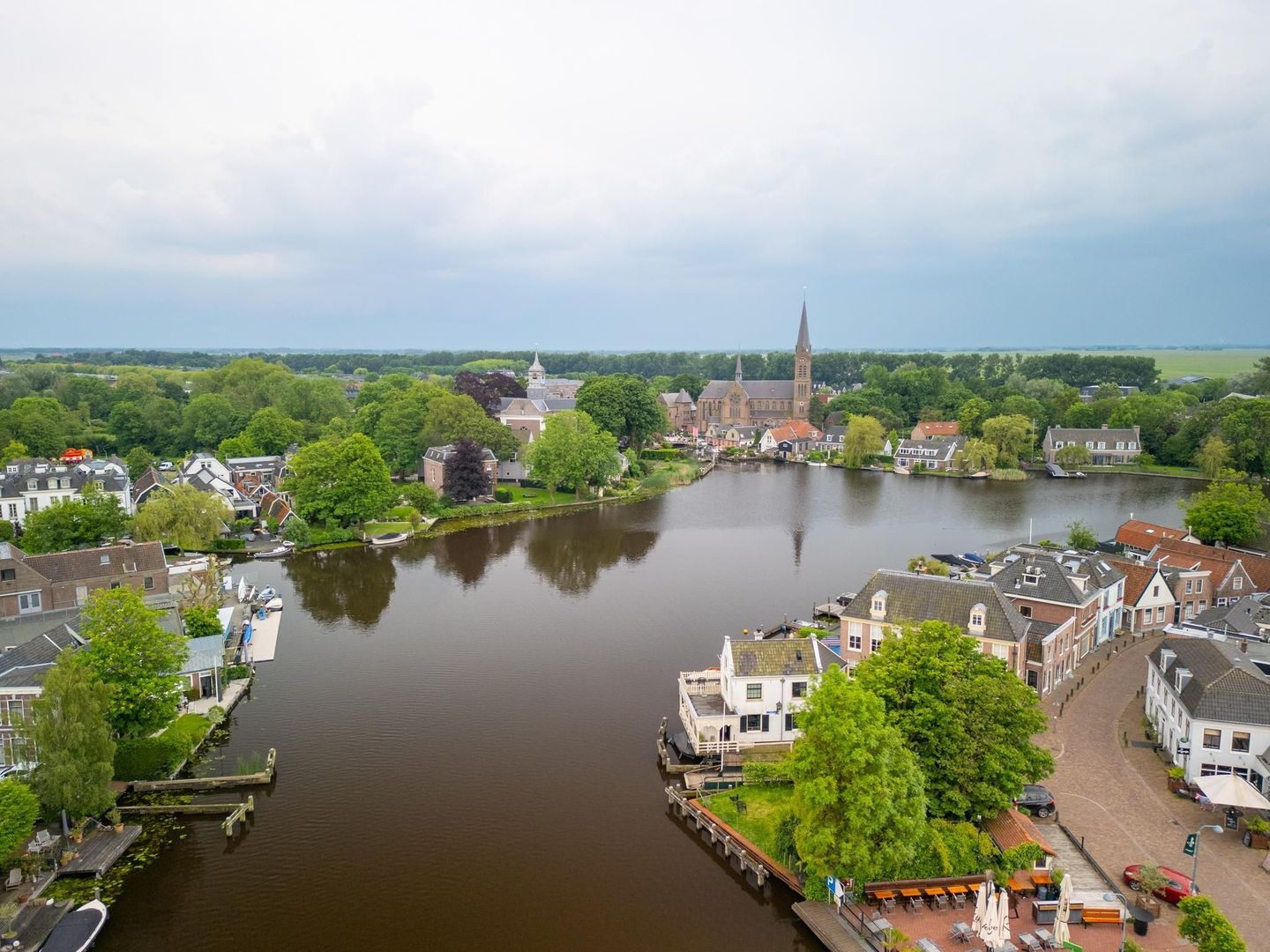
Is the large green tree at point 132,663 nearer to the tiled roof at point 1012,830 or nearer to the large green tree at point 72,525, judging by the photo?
the large green tree at point 72,525

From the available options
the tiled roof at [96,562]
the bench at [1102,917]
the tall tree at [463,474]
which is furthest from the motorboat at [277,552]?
the bench at [1102,917]

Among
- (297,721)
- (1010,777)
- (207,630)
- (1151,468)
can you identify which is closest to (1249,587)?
(1010,777)

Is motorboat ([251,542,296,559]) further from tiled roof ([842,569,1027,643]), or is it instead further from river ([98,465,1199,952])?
tiled roof ([842,569,1027,643])

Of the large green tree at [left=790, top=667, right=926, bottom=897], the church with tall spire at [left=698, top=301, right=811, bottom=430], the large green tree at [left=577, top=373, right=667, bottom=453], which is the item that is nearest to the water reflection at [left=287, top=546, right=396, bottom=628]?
the large green tree at [left=790, top=667, right=926, bottom=897]

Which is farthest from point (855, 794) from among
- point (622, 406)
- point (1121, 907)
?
point (622, 406)

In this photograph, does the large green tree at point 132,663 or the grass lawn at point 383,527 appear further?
the grass lawn at point 383,527

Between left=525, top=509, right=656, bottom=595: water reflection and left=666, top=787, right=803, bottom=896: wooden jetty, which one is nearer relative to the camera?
left=666, top=787, right=803, bottom=896: wooden jetty
